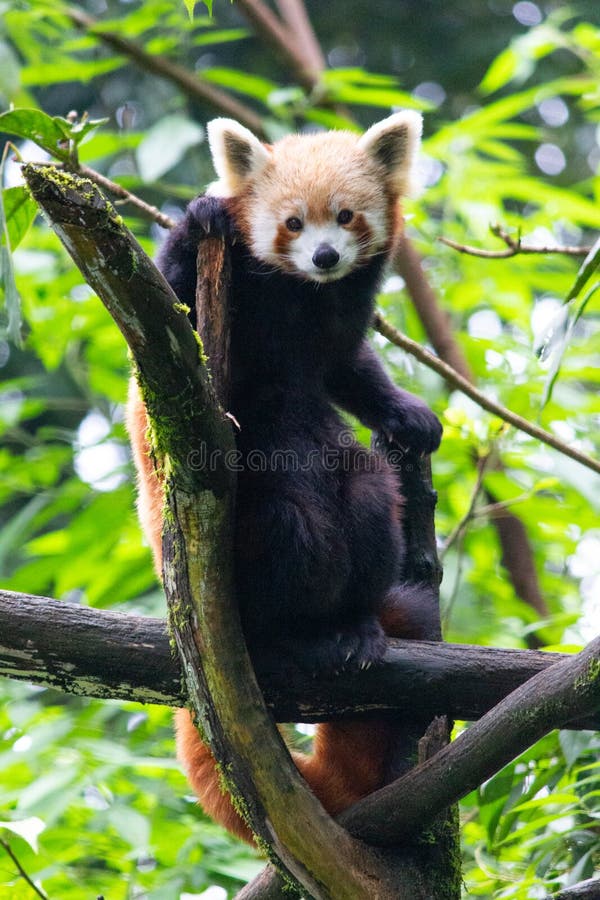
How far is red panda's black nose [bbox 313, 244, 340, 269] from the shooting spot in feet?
13.2

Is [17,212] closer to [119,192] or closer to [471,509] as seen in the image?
[119,192]

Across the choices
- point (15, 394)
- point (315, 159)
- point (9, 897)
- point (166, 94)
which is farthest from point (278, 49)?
point (9, 897)

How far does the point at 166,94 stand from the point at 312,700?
6169mm

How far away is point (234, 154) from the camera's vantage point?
4250 millimetres

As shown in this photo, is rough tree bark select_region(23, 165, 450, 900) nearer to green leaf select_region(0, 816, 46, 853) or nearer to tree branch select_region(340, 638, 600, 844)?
tree branch select_region(340, 638, 600, 844)

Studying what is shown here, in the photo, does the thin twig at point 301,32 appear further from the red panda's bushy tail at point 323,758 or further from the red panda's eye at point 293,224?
the red panda's bushy tail at point 323,758

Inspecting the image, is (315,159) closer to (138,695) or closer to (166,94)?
(138,695)

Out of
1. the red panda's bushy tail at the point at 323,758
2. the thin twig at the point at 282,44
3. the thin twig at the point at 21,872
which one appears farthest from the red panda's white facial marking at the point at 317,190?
the thin twig at the point at 282,44

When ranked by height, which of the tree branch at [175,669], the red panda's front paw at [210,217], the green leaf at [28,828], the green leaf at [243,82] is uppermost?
the green leaf at [243,82]

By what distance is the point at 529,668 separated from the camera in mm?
3275

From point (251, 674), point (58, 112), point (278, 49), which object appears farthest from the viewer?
point (58, 112)

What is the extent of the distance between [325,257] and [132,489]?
1743 millimetres

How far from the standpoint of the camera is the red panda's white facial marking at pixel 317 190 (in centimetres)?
405

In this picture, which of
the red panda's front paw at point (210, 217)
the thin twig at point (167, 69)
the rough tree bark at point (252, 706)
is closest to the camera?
the rough tree bark at point (252, 706)
